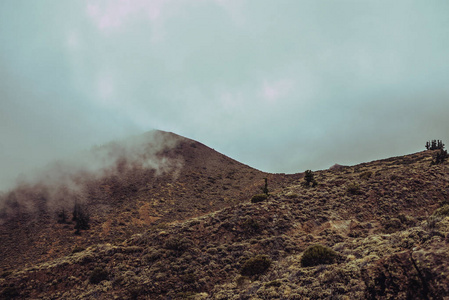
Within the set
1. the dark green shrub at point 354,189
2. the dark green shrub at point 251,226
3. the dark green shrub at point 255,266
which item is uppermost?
the dark green shrub at point 354,189

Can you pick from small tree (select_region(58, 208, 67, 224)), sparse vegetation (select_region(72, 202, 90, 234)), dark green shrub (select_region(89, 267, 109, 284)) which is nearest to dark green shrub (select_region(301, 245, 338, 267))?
dark green shrub (select_region(89, 267, 109, 284))

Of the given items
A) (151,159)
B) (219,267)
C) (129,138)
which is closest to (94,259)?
(219,267)

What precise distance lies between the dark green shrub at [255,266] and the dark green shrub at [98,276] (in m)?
11.3

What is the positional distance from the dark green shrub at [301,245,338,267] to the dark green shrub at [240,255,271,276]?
2.68 m

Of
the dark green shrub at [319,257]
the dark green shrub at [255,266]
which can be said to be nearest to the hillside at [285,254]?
the dark green shrub at [255,266]

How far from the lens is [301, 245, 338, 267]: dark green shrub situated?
13.2 meters

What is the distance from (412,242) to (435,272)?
11.6 ft

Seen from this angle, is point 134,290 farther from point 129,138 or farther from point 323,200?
point 129,138

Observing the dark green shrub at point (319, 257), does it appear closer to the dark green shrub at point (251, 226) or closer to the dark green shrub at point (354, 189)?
the dark green shrub at point (251, 226)

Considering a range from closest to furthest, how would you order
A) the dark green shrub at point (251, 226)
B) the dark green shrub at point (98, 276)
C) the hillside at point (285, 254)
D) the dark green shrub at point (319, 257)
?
the hillside at point (285, 254), the dark green shrub at point (319, 257), the dark green shrub at point (98, 276), the dark green shrub at point (251, 226)

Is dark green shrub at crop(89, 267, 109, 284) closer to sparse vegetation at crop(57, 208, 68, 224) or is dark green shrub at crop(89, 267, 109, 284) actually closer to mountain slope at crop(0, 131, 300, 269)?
mountain slope at crop(0, 131, 300, 269)

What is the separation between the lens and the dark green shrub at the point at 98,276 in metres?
17.9

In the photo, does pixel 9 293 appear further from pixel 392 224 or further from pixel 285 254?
pixel 392 224

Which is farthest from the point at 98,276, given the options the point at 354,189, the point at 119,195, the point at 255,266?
the point at 119,195
